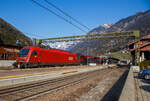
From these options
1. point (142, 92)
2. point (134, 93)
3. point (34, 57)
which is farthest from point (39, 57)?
point (134, 93)

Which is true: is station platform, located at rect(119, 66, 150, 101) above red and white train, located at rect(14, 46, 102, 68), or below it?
below

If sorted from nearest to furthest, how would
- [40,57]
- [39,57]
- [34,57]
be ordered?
[34,57] → [39,57] → [40,57]

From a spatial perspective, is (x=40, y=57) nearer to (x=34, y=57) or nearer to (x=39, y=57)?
(x=39, y=57)

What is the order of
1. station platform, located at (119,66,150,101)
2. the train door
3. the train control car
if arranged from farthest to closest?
the train door, the train control car, station platform, located at (119,66,150,101)

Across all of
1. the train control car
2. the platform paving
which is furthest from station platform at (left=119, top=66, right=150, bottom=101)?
the train control car

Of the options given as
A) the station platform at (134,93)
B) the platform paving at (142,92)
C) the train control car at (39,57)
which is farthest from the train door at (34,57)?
the platform paving at (142,92)

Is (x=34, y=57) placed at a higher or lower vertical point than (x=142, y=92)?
higher

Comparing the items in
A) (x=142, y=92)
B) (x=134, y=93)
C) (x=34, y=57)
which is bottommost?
(x=142, y=92)

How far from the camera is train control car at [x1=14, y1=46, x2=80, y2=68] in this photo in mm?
24141

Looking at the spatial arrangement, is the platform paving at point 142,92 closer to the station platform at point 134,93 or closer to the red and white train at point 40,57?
the station platform at point 134,93

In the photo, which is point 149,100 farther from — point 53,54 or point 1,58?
point 1,58

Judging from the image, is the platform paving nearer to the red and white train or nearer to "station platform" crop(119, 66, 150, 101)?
"station platform" crop(119, 66, 150, 101)

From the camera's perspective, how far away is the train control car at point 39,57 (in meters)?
24.1

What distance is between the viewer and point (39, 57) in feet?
88.9
